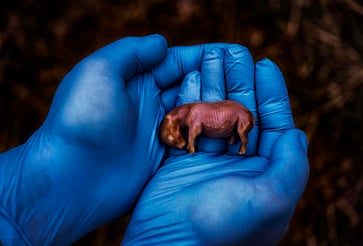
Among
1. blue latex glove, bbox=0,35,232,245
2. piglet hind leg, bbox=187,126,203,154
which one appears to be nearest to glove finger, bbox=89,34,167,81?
blue latex glove, bbox=0,35,232,245

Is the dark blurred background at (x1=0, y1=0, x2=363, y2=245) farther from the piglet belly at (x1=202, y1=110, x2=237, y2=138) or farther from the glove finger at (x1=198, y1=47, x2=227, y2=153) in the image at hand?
the piglet belly at (x1=202, y1=110, x2=237, y2=138)

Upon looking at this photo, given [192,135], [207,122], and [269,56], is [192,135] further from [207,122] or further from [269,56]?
[269,56]

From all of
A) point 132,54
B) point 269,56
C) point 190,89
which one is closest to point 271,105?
point 190,89

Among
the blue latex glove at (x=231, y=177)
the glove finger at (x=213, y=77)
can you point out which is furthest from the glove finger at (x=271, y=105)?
the glove finger at (x=213, y=77)

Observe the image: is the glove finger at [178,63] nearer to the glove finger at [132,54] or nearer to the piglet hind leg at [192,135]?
the glove finger at [132,54]

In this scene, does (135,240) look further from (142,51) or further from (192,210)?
(142,51)

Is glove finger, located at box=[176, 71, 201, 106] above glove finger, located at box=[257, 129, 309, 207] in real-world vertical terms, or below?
above
